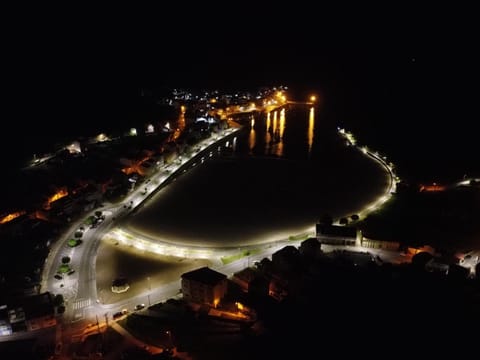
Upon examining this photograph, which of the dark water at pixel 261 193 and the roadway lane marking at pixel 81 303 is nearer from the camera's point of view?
the roadway lane marking at pixel 81 303

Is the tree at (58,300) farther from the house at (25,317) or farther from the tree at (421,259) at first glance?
the tree at (421,259)

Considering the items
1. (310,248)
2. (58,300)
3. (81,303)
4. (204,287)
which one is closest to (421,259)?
(310,248)

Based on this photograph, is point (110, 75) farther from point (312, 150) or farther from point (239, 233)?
point (239, 233)

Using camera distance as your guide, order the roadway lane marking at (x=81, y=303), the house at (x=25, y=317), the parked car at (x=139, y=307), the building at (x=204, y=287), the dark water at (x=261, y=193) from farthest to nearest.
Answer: the dark water at (x=261, y=193) < the roadway lane marking at (x=81, y=303) < the parked car at (x=139, y=307) < the building at (x=204, y=287) < the house at (x=25, y=317)

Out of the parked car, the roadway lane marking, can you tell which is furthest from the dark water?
the roadway lane marking

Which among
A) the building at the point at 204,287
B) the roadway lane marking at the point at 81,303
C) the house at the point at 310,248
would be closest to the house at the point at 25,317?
the roadway lane marking at the point at 81,303

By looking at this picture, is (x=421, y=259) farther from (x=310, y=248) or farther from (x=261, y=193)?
(x=261, y=193)

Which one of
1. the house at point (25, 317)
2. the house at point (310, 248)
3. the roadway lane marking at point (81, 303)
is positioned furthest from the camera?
the house at point (310, 248)
